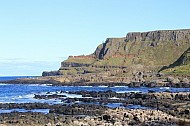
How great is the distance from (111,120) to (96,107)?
75.2ft

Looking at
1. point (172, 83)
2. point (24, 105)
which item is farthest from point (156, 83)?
point (24, 105)

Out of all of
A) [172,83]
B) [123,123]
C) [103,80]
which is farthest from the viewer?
[103,80]

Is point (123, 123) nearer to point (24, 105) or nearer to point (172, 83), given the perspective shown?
point (24, 105)

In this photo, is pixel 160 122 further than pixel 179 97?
No

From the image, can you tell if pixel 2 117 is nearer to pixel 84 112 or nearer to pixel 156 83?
pixel 84 112

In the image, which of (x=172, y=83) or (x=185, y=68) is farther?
(x=185, y=68)

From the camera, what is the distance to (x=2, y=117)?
61.2 meters

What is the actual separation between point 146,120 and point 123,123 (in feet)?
→ 15.2

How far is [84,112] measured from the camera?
225ft

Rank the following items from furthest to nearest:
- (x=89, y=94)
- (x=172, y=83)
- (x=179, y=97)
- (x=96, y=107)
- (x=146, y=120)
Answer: (x=172, y=83) → (x=89, y=94) → (x=179, y=97) → (x=96, y=107) → (x=146, y=120)

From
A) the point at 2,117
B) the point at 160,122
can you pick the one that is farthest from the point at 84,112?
the point at 160,122

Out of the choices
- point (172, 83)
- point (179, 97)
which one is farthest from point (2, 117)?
point (172, 83)

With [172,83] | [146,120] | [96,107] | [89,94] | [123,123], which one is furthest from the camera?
[172,83]

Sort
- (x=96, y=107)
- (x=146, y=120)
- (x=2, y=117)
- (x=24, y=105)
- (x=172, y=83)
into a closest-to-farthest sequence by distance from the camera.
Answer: (x=146, y=120) < (x=2, y=117) < (x=96, y=107) < (x=24, y=105) < (x=172, y=83)
